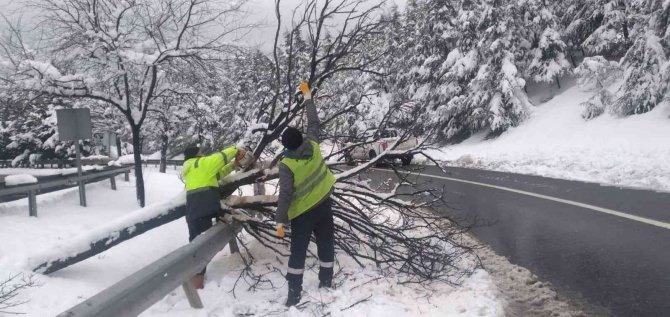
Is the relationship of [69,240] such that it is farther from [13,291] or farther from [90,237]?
[13,291]

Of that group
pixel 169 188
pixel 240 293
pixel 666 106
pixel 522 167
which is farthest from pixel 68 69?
pixel 666 106

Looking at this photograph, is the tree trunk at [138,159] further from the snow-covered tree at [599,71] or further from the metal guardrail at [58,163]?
the metal guardrail at [58,163]

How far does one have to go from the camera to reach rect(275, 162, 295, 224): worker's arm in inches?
169

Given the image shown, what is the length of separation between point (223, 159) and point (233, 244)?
1.14m

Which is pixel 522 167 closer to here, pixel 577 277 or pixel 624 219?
pixel 624 219

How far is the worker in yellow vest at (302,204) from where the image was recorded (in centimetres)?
431

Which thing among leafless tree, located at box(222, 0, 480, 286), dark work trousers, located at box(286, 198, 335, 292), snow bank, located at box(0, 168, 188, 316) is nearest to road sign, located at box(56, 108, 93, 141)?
snow bank, located at box(0, 168, 188, 316)


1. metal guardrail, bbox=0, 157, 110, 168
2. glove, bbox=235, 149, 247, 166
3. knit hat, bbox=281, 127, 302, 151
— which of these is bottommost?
metal guardrail, bbox=0, 157, 110, 168

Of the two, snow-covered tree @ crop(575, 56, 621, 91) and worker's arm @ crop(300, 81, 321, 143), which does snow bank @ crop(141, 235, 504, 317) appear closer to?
worker's arm @ crop(300, 81, 321, 143)

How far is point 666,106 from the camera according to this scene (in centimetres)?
1484

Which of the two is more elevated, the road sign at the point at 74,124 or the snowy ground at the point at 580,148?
the road sign at the point at 74,124

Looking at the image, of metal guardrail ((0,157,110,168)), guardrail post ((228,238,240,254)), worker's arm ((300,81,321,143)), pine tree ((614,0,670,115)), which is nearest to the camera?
worker's arm ((300,81,321,143))

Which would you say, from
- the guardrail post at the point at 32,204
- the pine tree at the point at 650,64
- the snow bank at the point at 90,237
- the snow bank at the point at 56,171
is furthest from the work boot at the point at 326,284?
the pine tree at the point at 650,64

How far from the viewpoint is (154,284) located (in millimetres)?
3297
